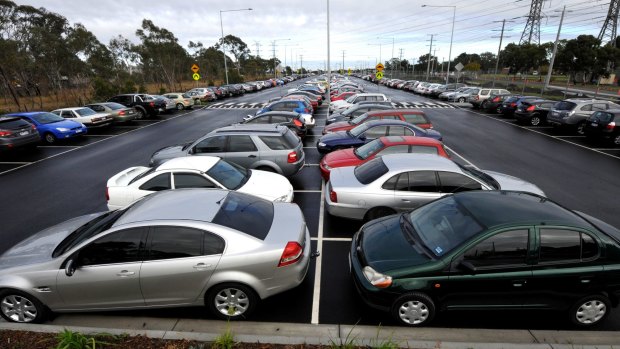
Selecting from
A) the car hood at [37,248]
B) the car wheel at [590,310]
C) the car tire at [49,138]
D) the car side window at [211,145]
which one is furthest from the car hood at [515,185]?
the car tire at [49,138]

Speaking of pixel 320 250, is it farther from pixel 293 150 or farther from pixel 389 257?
pixel 293 150

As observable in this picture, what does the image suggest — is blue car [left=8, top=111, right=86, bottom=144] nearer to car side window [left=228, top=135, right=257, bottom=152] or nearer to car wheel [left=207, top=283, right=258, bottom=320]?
car side window [left=228, top=135, right=257, bottom=152]

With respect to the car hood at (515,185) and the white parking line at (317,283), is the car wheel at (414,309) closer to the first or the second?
the white parking line at (317,283)

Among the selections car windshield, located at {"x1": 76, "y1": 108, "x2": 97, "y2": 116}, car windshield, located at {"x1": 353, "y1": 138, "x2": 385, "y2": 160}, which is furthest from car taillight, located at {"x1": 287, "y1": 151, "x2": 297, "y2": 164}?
car windshield, located at {"x1": 76, "y1": 108, "x2": 97, "y2": 116}

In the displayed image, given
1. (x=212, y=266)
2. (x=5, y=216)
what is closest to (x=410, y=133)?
(x=212, y=266)

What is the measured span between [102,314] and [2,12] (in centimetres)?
3854

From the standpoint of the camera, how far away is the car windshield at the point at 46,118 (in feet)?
Answer: 50.7

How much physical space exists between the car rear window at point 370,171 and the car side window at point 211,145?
3.83 metres

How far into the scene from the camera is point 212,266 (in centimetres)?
Answer: 430

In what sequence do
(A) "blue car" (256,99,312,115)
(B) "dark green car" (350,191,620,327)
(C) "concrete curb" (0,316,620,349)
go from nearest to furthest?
(C) "concrete curb" (0,316,620,349) → (B) "dark green car" (350,191,620,327) → (A) "blue car" (256,99,312,115)

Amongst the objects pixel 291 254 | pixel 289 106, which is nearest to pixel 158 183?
pixel 291 254

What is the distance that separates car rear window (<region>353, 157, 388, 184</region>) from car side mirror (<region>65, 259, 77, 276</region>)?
495 cm

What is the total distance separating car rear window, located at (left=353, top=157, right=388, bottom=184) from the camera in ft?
22.5

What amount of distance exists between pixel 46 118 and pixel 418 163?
17.0 meters
